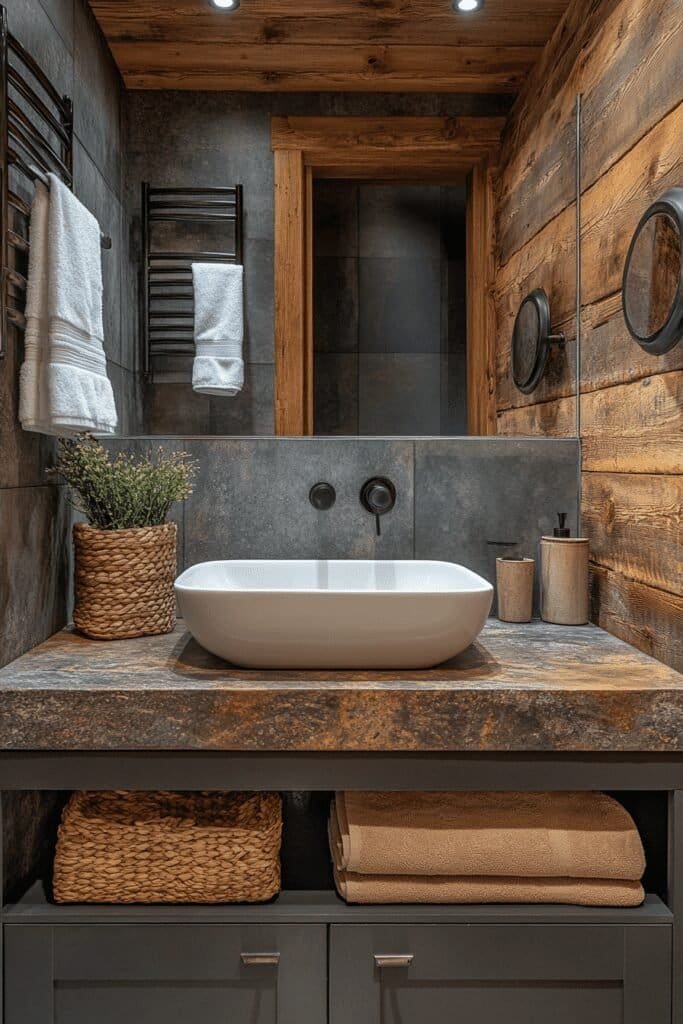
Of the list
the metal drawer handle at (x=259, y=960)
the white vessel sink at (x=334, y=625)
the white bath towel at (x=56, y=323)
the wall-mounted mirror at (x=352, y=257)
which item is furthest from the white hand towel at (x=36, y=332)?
the metal drawer handle at (x=259, y=960)

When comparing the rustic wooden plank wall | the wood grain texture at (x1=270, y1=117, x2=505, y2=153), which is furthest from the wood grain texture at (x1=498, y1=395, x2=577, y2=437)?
the wood grain texture at (x1=270, y1=117, x2=505, y2=153)

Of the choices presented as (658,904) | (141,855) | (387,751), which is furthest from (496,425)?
(141,855)

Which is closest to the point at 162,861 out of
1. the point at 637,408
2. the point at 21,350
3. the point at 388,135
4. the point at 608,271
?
the point at 21,350

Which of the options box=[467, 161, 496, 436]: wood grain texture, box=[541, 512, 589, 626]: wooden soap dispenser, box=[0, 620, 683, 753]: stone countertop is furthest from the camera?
box=[467, 161, 496, 436]: wood grain texture

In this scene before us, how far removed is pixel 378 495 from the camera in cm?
181

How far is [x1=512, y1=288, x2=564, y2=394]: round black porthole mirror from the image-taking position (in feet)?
5.87

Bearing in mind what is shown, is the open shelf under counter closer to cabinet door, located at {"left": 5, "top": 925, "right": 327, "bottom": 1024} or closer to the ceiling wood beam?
cabinet door, located at {"left": 5, "top": 925, "right": 327, "bottom": 1024}

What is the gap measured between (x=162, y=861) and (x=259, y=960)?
0.22 meters

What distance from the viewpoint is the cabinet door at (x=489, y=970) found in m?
1.26

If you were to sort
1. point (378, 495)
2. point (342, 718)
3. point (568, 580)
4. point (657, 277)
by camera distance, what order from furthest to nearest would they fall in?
point (378, 495), point (568, 580), point (657, 277), point (342, 718)

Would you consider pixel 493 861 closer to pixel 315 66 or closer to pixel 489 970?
pixel 489 970

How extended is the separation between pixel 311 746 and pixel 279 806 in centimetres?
26

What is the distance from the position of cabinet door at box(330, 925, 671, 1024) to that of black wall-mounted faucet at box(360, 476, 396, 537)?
34.7 inches

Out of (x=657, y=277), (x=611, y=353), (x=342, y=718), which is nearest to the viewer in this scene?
(x=342, y=718)
